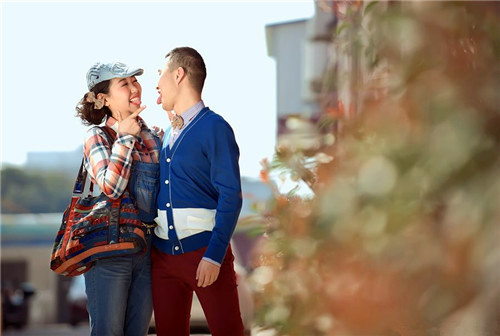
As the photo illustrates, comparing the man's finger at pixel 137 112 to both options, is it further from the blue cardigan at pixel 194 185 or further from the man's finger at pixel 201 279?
the man's finger at pixel 201 279

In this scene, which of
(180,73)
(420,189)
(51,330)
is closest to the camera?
(420,189)

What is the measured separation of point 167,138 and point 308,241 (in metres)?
0.59

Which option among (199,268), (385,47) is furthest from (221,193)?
(385,47)

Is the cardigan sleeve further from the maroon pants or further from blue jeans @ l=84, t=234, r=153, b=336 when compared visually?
→ blue jeans @ l=84, t=234, r=153, b=336

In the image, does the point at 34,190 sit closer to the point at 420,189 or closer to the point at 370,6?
the point at 370,6

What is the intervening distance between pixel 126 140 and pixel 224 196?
11.7 inches

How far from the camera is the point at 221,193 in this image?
2.17 m

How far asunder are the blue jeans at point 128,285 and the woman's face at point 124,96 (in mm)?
163

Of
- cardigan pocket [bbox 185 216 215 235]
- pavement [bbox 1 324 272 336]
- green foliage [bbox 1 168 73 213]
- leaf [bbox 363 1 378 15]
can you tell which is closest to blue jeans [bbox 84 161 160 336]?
cardigan pocket [bbox 185 216 215 235]

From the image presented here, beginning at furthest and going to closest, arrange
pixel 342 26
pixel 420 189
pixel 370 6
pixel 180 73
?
pixel 342 26 → pixel 370 6 → pixel 180 73 → pixel 420 189

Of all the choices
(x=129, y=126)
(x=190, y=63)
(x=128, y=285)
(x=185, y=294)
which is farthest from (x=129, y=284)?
(x=190, y=63)

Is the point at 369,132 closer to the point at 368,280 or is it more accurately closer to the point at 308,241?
the point at 368,280

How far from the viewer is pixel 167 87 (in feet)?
7.56

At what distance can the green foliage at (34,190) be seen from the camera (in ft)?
97.1
